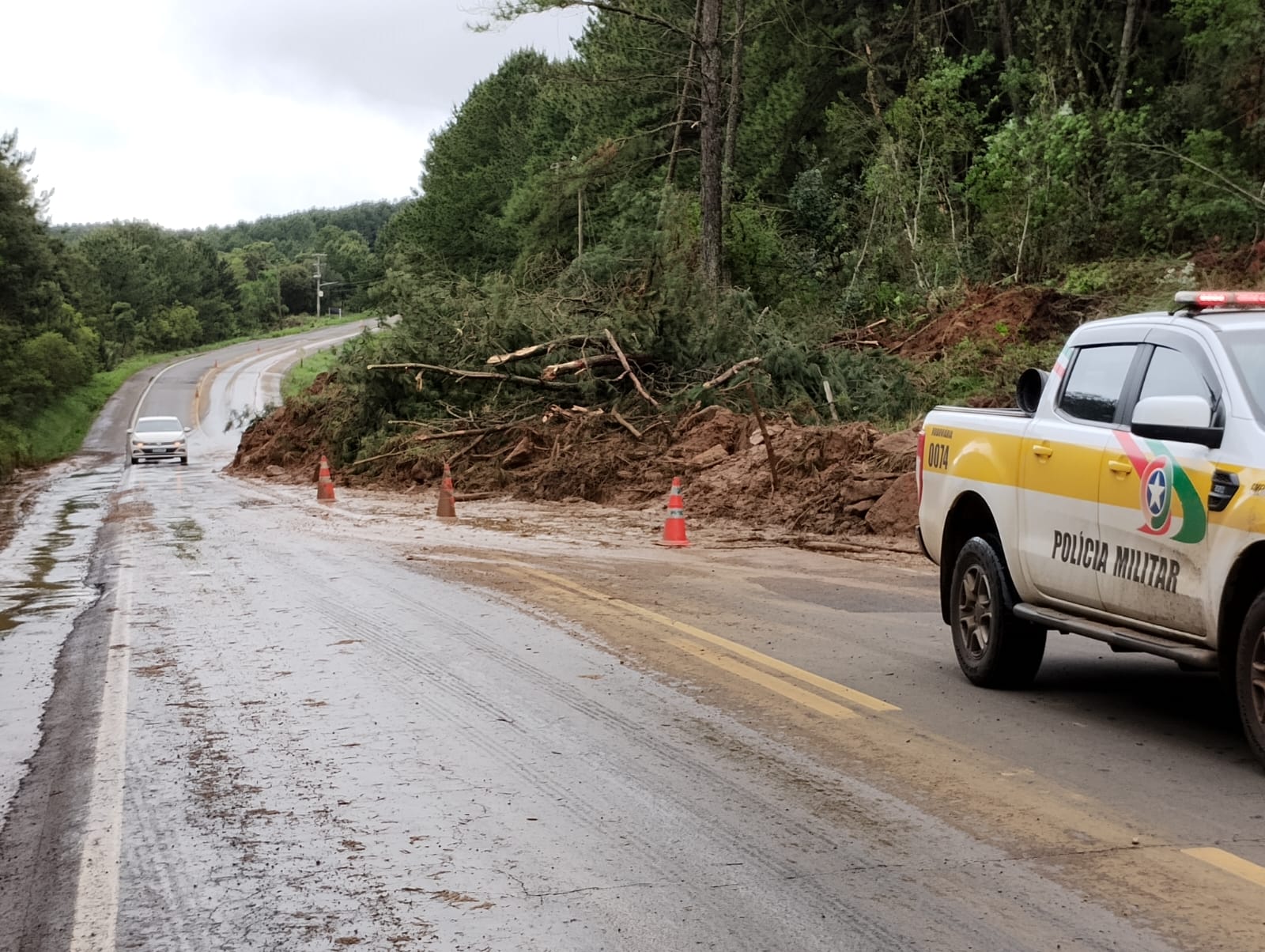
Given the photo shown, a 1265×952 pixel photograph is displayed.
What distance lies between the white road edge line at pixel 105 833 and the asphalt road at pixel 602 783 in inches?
0.7

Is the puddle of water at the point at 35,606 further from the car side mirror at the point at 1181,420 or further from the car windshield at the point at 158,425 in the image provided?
the car windshield at the point at 158,425

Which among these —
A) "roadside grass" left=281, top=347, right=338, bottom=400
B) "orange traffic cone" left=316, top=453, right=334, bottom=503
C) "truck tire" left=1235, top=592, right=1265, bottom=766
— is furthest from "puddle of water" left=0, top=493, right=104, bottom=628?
→ "roadside grass" left=281, top=347, right=338, bottom=400

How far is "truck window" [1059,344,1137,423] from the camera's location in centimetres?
719

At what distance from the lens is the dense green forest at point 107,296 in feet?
215

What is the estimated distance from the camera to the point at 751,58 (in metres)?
46.8

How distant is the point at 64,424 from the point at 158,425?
25.5m

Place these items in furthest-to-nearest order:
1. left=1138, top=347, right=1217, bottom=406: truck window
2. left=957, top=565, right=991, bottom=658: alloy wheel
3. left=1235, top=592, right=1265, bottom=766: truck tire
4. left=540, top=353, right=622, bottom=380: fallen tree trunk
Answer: left=540, top=353, right=622, bottom=380: fallen tree trunk < left=957, top=565, right=991, bottom=658: alloy wheel < left=1138, top=347, right=1217, bottom=406: truck window < left=1235, top=592, right=1265, bottom=766: truck tire

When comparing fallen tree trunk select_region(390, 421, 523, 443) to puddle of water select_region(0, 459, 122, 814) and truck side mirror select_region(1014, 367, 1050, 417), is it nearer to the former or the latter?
puddle of water select_region(0, 459, 122, 814)

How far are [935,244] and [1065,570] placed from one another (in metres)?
29.1

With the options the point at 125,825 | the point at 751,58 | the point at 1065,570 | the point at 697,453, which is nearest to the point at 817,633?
the point at 1065,570

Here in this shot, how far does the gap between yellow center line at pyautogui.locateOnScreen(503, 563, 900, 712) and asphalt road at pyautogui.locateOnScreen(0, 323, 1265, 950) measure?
0.04 meters

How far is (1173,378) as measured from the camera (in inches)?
267

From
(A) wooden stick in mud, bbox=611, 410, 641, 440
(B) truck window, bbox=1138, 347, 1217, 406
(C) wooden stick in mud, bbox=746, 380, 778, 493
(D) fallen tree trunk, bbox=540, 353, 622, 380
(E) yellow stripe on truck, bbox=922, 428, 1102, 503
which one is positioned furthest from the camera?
(D) fallen tree trunk, bbox=540, 353, 622, 380

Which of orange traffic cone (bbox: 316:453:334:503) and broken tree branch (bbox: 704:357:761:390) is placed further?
orange traffic cone (bbox: 316:453:334:503)
